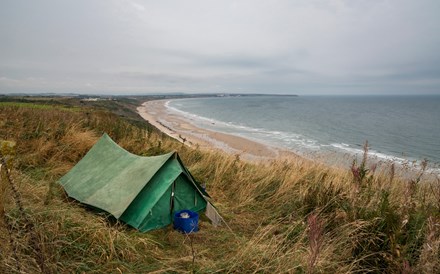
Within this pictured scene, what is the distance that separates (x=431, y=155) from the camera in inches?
1010

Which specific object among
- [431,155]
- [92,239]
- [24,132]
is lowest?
[431,155]

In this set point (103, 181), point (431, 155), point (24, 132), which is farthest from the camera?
point (431, 155)

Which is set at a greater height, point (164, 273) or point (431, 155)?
point (164, 273)

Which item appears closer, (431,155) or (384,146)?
(431,155)

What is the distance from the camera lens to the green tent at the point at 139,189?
4.09 m

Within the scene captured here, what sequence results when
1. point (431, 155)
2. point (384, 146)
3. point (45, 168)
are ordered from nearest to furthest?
point (45, 168) < point (431, 155) < point (384, 146)

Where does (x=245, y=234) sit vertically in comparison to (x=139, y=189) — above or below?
below

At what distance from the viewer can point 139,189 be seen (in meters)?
4.20

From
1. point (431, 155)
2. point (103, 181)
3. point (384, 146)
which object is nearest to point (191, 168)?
point (103, 181)

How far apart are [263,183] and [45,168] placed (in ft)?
15.9

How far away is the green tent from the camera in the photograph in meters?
4.09

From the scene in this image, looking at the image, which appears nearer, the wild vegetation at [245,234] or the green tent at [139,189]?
the wild vegetation at [245,234]

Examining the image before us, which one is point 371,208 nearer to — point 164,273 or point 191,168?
point 164,273

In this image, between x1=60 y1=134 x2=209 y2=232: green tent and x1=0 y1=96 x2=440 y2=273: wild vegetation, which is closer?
x1=0 y1=96 x2=440 y2=273: wild vegetation
